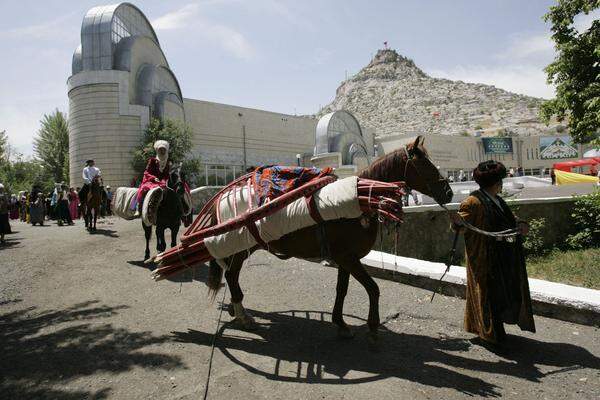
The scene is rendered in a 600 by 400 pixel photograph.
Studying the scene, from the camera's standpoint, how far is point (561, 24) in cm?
1095

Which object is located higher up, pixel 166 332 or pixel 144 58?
pixel 144 58

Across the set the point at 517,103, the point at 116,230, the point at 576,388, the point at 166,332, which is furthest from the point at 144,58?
the point at 517,103

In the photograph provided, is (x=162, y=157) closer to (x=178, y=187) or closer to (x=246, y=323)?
(x=178, y=187)

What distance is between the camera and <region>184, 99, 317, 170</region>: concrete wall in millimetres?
42469

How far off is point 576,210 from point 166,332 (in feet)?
29.2

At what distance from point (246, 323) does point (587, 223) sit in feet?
26.1

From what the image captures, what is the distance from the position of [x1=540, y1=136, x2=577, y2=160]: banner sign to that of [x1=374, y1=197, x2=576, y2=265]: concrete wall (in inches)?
2744

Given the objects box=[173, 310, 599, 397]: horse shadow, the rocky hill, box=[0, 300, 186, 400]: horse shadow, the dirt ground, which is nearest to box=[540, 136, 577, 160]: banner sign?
the rocky hill

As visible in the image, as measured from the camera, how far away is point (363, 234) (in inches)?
163

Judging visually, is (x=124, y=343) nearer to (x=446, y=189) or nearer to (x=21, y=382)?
(x=21, y=382)

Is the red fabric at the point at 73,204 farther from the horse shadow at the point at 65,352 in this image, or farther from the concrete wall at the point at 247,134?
→ the concrete wall at the point at 247,134

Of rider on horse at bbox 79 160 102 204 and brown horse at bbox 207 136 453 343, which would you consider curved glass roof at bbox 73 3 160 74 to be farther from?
brown horse at bbox 207 136 453 343

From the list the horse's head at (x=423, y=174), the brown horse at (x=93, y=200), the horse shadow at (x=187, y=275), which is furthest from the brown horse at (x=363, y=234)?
the brown horse at (x=93, y=200)

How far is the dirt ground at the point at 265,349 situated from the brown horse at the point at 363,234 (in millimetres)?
629
